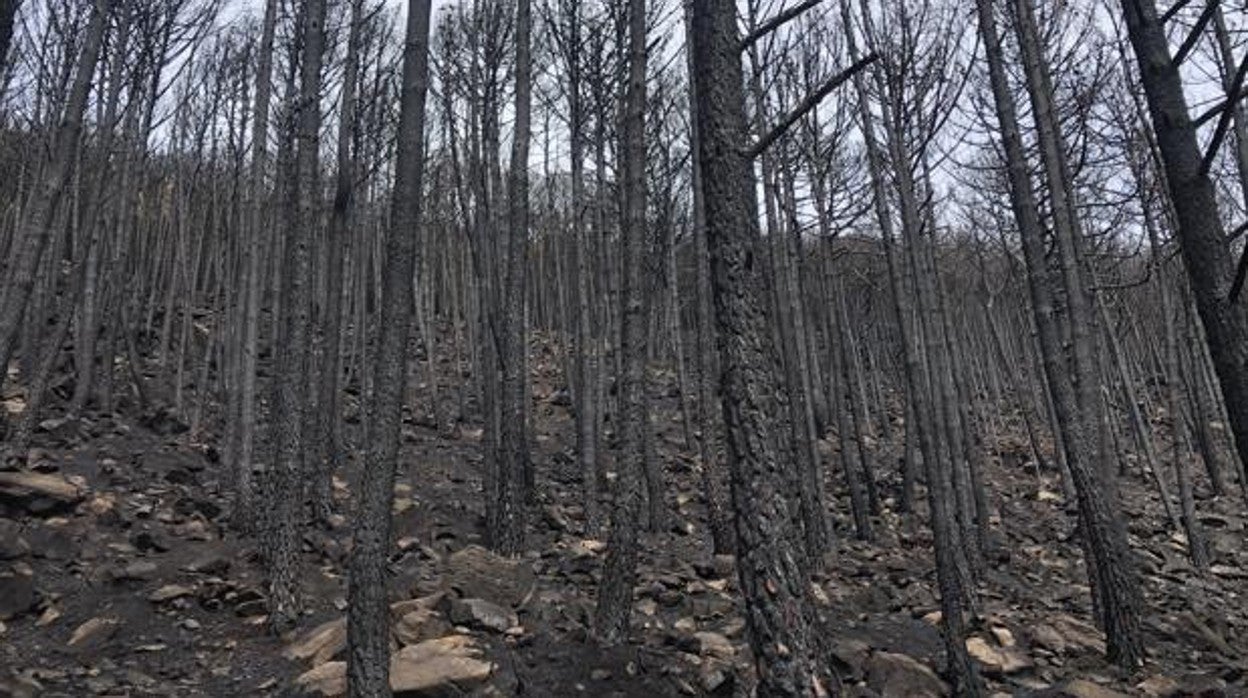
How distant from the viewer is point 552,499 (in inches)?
424

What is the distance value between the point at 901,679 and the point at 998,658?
1.30 m

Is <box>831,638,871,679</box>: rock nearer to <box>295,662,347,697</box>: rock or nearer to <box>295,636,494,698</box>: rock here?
<box>295,636,494,698</box>: rock

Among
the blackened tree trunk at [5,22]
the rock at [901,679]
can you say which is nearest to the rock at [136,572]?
the blackened tree trunk at [5,22]

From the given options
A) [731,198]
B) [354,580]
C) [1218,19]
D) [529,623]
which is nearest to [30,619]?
[354,580]

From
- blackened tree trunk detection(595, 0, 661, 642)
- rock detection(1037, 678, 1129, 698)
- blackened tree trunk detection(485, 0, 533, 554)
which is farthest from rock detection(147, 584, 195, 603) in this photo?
rock detection(1037, 678, 1129, 698)

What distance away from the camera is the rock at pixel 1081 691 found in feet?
18.2

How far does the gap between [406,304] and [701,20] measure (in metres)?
2.31

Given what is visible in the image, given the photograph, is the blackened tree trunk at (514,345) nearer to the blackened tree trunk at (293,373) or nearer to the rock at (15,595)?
the blackened tree trunk at (293,373)

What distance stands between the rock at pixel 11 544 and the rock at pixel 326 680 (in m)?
3.20

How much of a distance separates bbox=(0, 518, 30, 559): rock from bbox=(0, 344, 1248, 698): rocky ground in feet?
0.05

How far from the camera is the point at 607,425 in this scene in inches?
613

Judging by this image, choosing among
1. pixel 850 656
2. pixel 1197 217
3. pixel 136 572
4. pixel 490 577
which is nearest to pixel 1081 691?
pixel 850 656

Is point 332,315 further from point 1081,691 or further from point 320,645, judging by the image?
point 1081,691

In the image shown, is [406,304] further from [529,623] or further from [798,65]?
[798,65]
